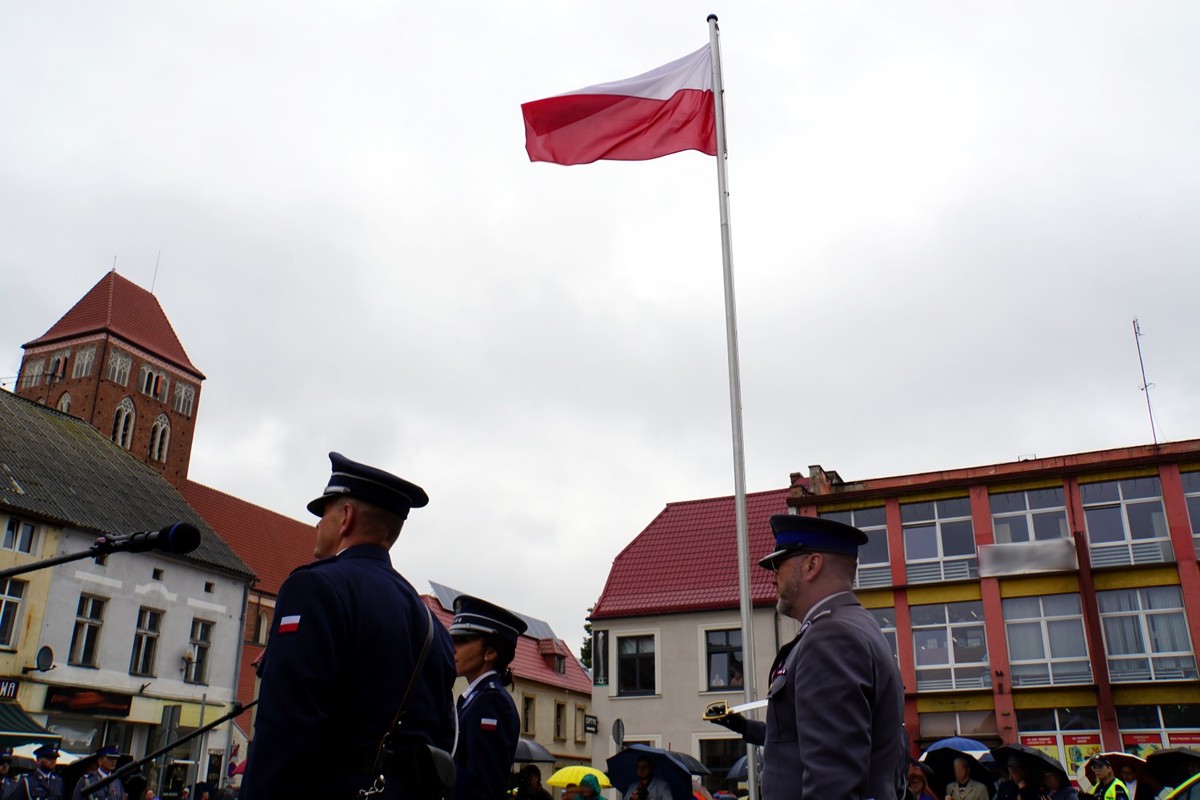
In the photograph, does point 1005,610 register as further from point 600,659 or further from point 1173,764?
point 1173,764

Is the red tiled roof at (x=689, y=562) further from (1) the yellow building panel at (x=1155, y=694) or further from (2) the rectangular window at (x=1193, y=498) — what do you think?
(2) the rectangular window at (x=1193, y=498)

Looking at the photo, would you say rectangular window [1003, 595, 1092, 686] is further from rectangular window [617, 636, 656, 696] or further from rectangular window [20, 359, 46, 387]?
rectangular window [20, 359, 46, 387]

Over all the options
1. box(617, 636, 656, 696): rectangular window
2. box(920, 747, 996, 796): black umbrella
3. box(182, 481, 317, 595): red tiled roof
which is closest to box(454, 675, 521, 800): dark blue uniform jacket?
box(920, 747, 996, 796): black umbrella

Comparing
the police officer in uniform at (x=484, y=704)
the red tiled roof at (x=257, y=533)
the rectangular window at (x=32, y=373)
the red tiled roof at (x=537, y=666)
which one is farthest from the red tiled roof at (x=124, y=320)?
the police officer in uniform at (x=484, y=704)

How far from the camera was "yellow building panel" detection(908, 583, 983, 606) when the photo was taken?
2991 centimetres

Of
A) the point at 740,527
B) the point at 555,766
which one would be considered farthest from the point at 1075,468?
the point at 555,766

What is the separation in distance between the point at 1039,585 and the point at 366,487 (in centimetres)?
2925

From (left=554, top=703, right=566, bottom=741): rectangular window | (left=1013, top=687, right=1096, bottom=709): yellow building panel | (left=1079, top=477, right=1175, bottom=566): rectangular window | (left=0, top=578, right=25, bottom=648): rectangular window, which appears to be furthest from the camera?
(left=554, top=703, right=566, bottom=741): rectangular window

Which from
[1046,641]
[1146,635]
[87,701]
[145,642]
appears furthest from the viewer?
[145,642]

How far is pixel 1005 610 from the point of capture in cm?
2931

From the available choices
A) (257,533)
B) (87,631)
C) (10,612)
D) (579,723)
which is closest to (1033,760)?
(10,612)

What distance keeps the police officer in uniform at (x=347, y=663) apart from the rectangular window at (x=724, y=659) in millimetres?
29112

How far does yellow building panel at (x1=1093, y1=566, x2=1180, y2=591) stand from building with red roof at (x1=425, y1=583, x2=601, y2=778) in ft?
75.5

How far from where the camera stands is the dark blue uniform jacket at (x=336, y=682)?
9.77 feet
